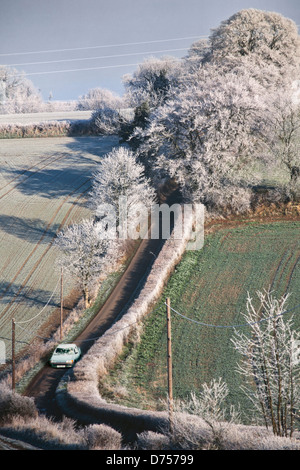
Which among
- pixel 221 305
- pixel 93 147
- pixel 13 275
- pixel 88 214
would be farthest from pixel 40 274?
pixel 93 147

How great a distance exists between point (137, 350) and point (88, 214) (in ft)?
76.0

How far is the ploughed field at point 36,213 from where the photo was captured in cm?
3700

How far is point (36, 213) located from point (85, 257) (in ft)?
53.3

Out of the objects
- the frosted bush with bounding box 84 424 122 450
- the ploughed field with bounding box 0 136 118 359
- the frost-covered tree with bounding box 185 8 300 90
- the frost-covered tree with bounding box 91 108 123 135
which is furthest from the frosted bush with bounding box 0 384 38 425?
the frost-covered tree with bounding box 91 108 123 135

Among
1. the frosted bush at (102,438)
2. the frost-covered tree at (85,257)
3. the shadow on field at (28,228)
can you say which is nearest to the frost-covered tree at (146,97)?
the shadow on field at (28,228)

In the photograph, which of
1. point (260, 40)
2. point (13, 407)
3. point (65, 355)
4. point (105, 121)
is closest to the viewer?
point (13, 407)

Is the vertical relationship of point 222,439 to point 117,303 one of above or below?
below

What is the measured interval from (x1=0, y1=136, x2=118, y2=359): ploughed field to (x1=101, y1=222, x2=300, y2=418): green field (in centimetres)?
898

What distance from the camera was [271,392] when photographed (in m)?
19.3

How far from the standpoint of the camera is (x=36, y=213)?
51969 millimetres

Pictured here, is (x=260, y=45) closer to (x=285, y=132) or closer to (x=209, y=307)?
(x=285, y=132)

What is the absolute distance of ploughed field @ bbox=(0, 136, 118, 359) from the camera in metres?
37.0

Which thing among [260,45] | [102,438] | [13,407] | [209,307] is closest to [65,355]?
[13,407]
